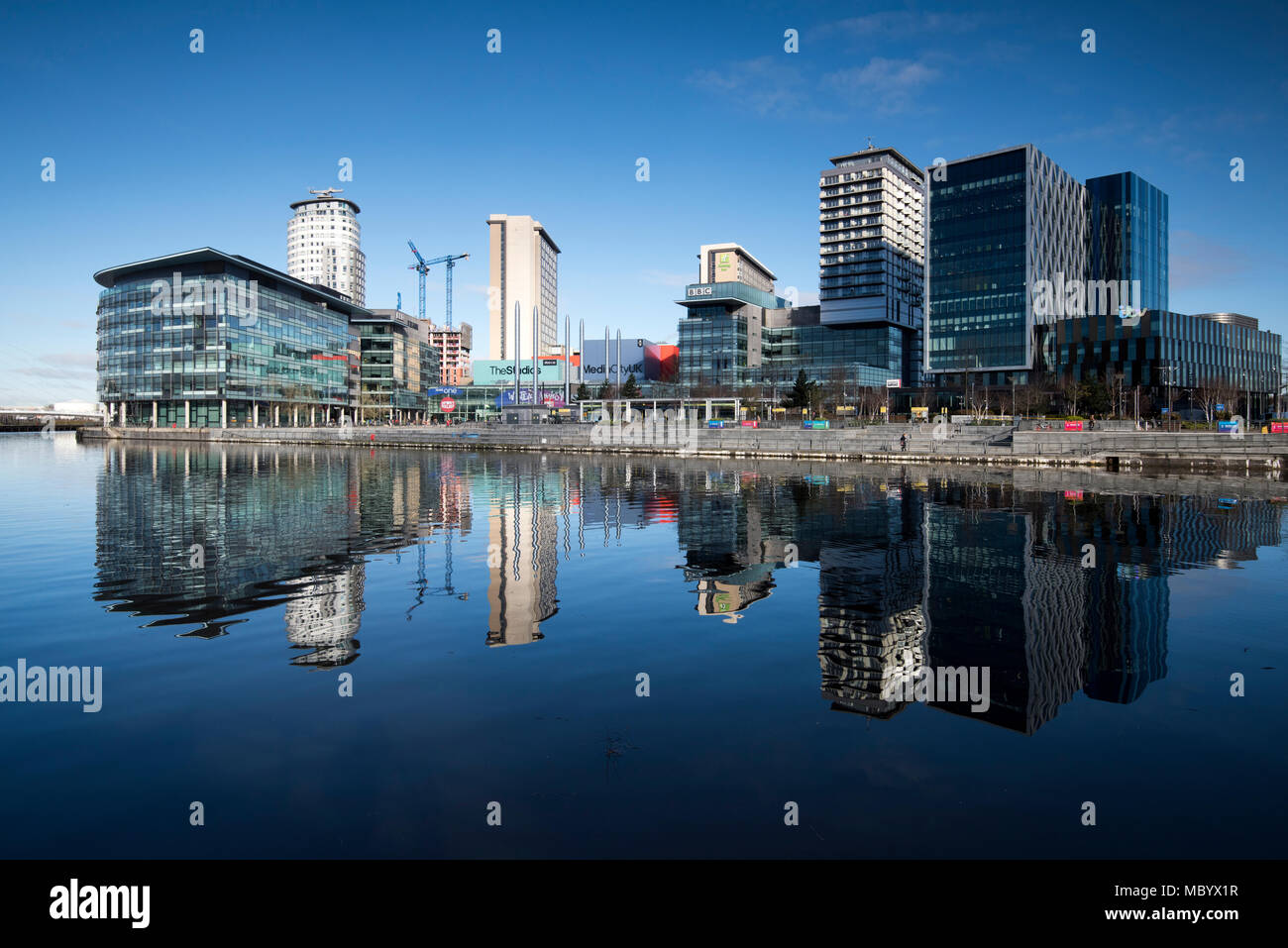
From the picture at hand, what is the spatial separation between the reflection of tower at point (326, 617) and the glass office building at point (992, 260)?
151m

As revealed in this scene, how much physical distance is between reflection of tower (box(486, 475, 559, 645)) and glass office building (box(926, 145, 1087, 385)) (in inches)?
5449

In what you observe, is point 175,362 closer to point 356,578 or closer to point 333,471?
point 333,471

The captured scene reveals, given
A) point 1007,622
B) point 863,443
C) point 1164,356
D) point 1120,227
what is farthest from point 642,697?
point 1120,227

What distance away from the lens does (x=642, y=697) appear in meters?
10.8

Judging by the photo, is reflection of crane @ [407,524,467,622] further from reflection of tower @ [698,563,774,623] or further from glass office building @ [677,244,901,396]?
glass office building @ [677,244,901,396]

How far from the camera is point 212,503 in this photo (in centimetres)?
3534

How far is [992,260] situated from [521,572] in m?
154

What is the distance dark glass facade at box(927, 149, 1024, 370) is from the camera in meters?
145

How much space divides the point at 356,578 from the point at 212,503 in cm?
2126

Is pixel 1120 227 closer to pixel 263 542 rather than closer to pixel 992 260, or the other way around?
pixel 992 260

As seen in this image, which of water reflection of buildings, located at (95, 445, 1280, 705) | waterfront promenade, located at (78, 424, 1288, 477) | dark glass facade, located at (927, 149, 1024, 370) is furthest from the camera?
dark glass facade, located at (927, 149, 1024, 370)

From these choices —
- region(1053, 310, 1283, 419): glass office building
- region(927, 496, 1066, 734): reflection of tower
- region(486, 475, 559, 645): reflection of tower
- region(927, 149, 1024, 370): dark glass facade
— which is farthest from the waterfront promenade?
region(927, 149, 1024, 370): dark glass facade

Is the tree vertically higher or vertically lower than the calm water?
higher

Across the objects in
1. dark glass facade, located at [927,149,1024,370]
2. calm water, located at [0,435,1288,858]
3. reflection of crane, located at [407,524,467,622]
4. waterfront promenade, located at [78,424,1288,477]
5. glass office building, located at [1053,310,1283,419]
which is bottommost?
calm water, located at [0,435,1288,858]
